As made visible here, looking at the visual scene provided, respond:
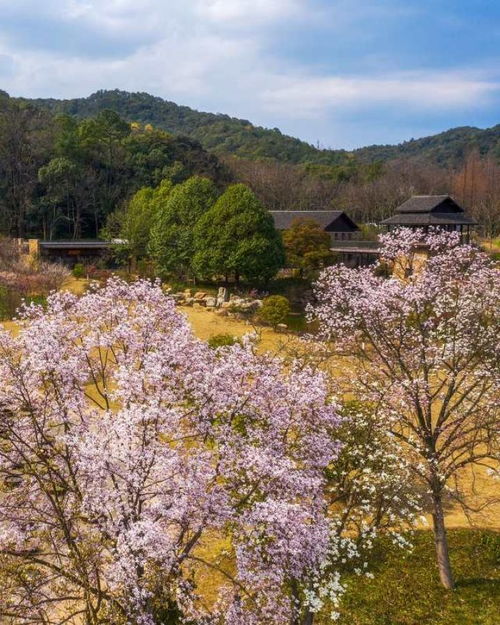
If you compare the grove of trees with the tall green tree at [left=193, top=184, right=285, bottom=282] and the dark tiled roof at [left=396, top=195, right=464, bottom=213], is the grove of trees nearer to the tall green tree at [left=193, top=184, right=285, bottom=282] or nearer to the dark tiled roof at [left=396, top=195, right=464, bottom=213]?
the tall green tree at [left=193, top=184, right=285, bottom=282]

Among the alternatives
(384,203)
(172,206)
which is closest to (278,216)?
(172,206)

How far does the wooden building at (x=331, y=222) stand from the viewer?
1891 inches

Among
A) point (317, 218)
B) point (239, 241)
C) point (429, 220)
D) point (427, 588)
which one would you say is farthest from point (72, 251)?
point (427, 588)

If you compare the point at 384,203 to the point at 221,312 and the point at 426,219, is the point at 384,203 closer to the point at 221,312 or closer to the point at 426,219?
the point at 426,219

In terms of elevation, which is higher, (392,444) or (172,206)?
(172,206)

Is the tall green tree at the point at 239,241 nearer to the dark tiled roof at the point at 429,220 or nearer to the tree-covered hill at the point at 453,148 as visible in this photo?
the dark tiled roof at the point at 429,220

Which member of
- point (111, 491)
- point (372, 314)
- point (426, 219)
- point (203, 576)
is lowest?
point (203, 576)

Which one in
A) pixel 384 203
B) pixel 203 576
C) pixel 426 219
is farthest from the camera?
pixel 384 203

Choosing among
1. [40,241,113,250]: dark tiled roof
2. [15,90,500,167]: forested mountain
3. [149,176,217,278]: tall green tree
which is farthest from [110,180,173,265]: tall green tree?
[15,90,500,167]: forested mountain

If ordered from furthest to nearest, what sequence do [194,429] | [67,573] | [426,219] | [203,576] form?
[426,219] → [203,576] → [194,429] → [67,573]

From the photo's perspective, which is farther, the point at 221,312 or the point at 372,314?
the point at 221,312

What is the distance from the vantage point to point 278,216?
1991 inches

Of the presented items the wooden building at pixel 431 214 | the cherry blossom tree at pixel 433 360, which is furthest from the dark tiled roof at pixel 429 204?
the cherry blossom tree at pixel 433 360

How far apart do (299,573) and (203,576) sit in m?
5.06
